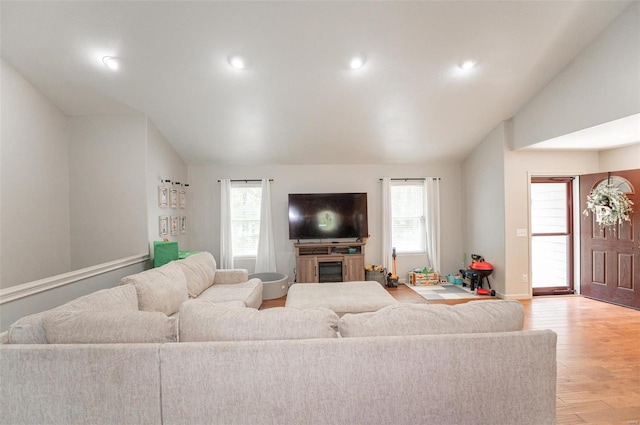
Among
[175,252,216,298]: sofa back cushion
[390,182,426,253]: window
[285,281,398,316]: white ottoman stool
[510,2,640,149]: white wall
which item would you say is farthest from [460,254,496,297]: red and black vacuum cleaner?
[175,252,216,298]: sofa back cushion

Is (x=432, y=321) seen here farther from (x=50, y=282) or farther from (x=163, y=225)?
(x=163, y=225)

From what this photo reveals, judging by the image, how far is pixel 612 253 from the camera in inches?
165

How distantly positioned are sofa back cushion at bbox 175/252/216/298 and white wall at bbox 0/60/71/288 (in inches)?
61.8

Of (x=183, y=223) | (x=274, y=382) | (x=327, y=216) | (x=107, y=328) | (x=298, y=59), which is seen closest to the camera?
(x=274, y=382)

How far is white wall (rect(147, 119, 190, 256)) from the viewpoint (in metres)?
3.99

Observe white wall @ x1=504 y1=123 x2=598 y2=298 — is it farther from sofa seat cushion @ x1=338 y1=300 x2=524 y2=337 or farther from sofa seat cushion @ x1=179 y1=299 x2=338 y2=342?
sofa seat cushion @ x1=179 y1=299 x2=338 y2=342

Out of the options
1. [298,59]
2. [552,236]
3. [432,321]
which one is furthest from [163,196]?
[552,236]

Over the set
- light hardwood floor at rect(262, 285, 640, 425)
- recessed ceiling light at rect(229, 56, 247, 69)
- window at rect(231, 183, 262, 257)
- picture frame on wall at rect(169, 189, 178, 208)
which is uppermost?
recessed ceiling light at rect(229, 56, 247, 69)

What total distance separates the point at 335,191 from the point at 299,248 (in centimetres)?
132

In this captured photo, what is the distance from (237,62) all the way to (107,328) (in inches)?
111

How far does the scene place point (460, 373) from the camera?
4.21 feet

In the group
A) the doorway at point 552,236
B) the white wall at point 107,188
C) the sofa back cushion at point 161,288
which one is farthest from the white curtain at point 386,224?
the white wall at point 107,188

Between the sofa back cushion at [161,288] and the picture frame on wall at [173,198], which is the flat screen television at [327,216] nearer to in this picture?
the picture frame on wall at [173,198]

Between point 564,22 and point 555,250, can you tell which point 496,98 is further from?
point 555,250
